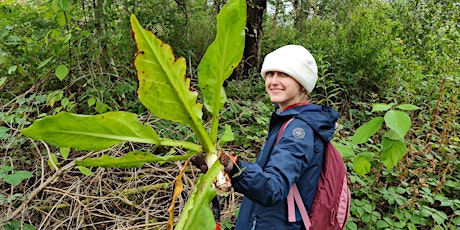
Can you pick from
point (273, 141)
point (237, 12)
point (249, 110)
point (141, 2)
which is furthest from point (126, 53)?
point (237, 12)

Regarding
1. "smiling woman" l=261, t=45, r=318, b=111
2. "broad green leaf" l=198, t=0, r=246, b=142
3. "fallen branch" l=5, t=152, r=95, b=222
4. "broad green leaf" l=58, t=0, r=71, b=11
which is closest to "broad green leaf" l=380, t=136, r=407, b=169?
"smiling woman" l=261, t=45, r=318, b=111

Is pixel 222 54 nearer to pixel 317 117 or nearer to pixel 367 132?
pixel 317 117

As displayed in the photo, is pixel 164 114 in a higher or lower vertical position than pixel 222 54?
lower

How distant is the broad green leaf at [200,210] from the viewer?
35.0 inches

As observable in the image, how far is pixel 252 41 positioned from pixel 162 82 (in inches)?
158

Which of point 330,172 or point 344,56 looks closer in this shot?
point 330,172

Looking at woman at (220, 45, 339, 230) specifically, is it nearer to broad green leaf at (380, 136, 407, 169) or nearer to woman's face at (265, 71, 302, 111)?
woman's face at (265, 71, 302, 111)

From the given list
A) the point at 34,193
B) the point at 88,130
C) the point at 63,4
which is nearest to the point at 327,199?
the point at 88,130

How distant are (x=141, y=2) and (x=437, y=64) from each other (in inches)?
112

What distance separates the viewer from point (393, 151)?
1933 millimetres

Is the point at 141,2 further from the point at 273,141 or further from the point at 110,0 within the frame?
the point at 273,141

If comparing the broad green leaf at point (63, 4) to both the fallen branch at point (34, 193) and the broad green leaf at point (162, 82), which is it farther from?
the broad green leaf at point (162, 82)

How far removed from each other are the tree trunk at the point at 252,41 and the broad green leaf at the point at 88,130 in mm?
Answer: 3765

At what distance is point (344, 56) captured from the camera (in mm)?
4602
